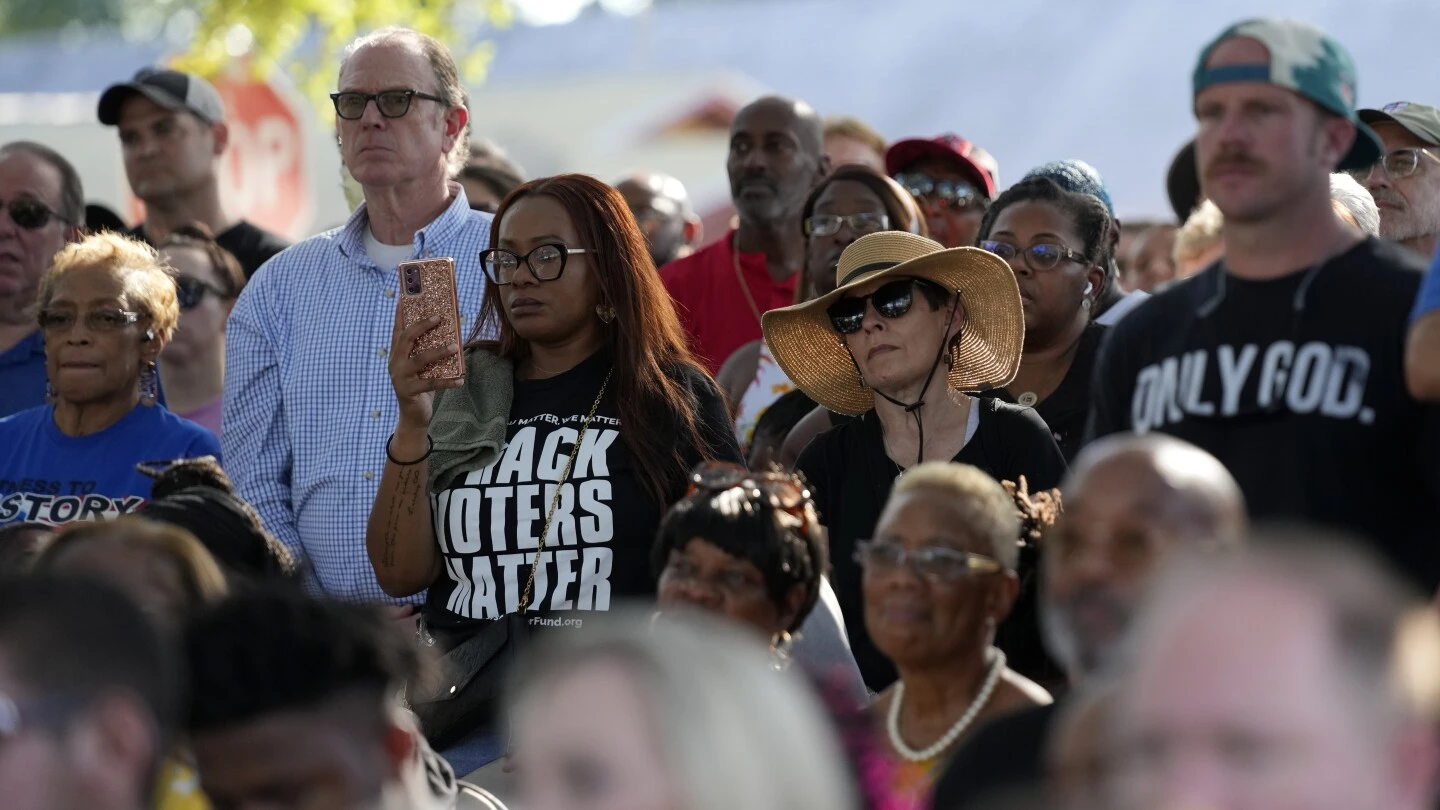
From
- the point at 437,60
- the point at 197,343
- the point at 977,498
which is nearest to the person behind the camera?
the point at 977,498

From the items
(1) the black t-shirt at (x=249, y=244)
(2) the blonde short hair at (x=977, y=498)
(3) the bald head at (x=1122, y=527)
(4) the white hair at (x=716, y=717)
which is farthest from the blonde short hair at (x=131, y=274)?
(4) the white hair at (x=716, y=717)

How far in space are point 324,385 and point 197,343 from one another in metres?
1.31

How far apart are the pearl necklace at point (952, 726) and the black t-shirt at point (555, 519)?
113 cm

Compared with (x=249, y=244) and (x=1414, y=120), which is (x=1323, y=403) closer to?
(x=1414, y=120)

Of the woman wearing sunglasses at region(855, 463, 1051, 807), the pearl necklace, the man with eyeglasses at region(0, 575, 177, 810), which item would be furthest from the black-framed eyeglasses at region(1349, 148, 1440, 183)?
the man with eyeglasses at region(0, 575, 177, 810)

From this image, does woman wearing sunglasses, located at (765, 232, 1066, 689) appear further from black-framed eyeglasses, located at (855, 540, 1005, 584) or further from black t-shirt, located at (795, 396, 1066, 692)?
black-framed eyeglasses, located at (855, 540, 1005, 584)

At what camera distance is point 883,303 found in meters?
5.20

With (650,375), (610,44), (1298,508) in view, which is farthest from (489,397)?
(610,44)

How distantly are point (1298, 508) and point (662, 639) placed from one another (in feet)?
5.06

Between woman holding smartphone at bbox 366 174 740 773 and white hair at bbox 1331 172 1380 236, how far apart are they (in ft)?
5.80

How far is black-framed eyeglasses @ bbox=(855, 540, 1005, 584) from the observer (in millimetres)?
3930

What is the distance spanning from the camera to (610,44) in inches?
1047

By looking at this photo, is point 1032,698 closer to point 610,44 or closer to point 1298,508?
point 1298,508

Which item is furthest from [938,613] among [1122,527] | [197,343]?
[197,343]
